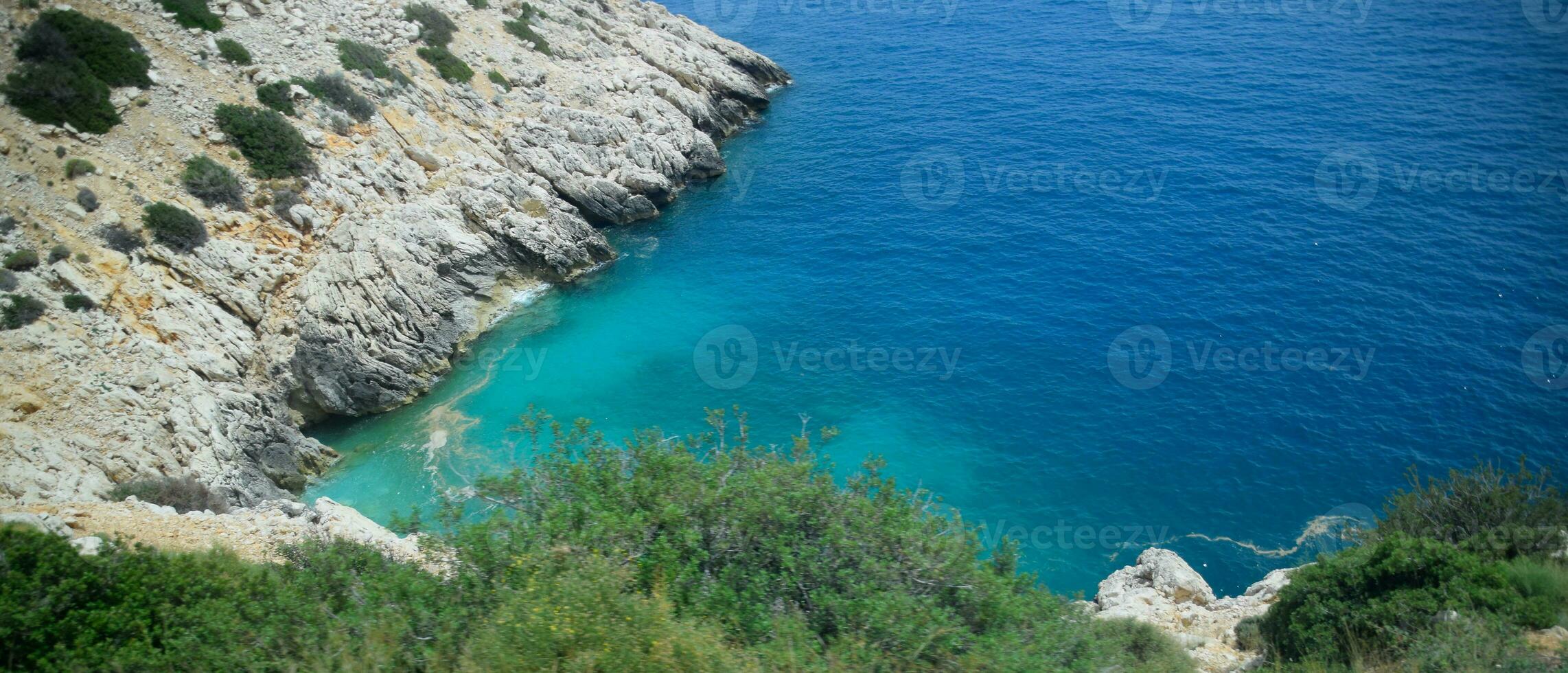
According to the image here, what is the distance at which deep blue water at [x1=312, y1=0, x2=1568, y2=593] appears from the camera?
30.6 meters

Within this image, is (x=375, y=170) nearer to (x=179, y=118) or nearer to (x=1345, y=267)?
(x=179, y=118)

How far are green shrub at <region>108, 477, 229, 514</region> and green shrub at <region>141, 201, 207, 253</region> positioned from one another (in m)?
10.6

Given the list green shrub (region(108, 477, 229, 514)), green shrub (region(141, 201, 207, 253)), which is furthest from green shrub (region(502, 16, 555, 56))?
green shrub (region(108, 477, 229, 514))

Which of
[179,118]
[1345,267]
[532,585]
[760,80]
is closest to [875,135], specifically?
[760,80]

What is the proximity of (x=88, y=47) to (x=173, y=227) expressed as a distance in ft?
32.2

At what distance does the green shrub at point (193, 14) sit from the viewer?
3922 centimetres

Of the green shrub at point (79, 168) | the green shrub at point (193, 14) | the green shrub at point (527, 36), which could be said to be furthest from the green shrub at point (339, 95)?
the green shrub at point (527, 36)

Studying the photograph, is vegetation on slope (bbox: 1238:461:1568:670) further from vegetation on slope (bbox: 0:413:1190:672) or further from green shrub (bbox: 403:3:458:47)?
green shrub (bbox: 403:3:458:47)

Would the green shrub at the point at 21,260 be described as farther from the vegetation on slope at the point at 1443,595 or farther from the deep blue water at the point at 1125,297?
the vegetation on slope at the point at 1443,595

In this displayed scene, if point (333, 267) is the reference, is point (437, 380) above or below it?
below

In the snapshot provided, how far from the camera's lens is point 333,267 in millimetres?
34969

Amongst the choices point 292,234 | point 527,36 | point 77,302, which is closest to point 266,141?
point 292,234

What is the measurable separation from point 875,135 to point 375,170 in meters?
31.5

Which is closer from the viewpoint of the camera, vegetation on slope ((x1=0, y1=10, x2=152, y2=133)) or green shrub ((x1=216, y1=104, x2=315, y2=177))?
vegetation on slope ((x1=0, y1=10, x2=152, y2=133))
